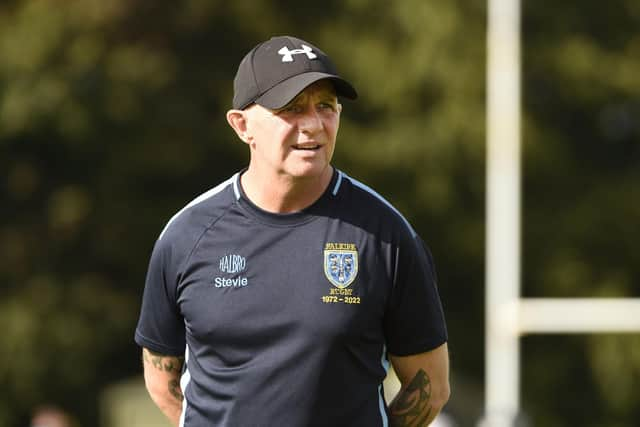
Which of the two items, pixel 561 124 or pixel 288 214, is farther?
pixel 561 124

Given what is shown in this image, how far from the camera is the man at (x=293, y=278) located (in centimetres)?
382

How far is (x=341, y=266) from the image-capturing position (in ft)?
12.6

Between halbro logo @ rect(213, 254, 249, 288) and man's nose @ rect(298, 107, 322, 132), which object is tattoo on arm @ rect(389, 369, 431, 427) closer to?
halbro logo @ rect(213, 254, 249, 288)

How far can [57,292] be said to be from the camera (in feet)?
57.1

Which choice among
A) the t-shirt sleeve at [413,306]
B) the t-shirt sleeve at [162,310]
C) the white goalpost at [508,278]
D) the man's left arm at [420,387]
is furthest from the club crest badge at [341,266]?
the white goalpost at [508,278]

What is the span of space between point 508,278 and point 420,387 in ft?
21.9

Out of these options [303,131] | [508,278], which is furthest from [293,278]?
[508,278]

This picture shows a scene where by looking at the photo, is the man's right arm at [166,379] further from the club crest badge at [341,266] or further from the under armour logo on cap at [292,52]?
the under armour logo on cap at [292,52]

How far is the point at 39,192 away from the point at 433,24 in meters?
5.08

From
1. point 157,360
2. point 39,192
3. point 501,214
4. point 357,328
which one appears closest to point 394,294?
point 357,328

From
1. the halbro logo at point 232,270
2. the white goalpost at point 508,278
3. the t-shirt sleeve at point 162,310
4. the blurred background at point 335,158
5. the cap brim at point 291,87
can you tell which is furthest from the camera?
the blurred background at point 335,158

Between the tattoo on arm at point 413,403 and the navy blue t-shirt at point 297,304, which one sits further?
the tattoo on arm at point 413,403

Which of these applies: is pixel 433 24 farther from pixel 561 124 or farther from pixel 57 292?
pixel 57 292

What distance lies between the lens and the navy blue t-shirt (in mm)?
3820
